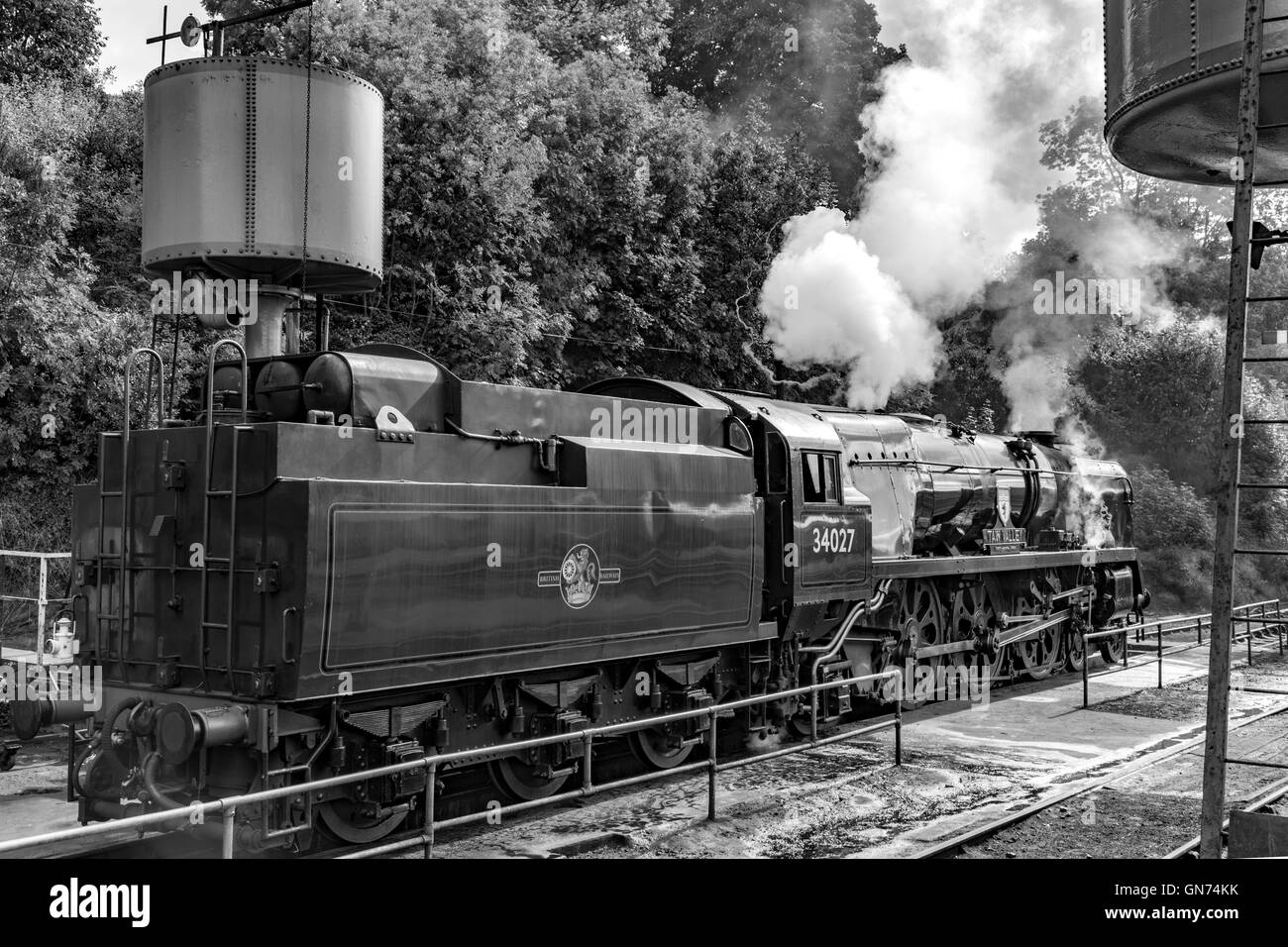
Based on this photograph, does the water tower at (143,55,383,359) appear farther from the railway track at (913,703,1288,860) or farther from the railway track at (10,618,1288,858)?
the railway track at (913,703,1288,860)

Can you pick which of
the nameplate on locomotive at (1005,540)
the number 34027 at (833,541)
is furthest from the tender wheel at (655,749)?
the nameplate on locomotive at (1005,540)

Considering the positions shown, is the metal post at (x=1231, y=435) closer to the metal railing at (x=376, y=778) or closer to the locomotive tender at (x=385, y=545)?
the metal railing at (x=376, y=778)

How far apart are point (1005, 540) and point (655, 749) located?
7.07 metres

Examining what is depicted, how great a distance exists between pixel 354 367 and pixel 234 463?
102cm

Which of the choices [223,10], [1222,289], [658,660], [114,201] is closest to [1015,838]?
[658,660]

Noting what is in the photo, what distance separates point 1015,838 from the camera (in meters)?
7.98

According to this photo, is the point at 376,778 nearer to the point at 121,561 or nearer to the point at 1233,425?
the point at 121,561

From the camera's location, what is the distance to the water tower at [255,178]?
431 inches

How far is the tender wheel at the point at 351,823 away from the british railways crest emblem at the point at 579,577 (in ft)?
6.02

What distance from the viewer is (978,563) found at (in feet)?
46.2

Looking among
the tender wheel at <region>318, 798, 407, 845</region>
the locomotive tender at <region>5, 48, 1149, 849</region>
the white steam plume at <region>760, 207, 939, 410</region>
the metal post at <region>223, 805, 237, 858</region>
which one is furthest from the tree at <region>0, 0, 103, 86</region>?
the metal post at <region>223, 805, 237, 858</region>

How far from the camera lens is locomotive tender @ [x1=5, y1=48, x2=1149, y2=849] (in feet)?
22.8

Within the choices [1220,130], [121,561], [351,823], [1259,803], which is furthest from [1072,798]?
[121,561]

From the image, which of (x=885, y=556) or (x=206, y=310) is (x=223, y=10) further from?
(x=885, y=556)
